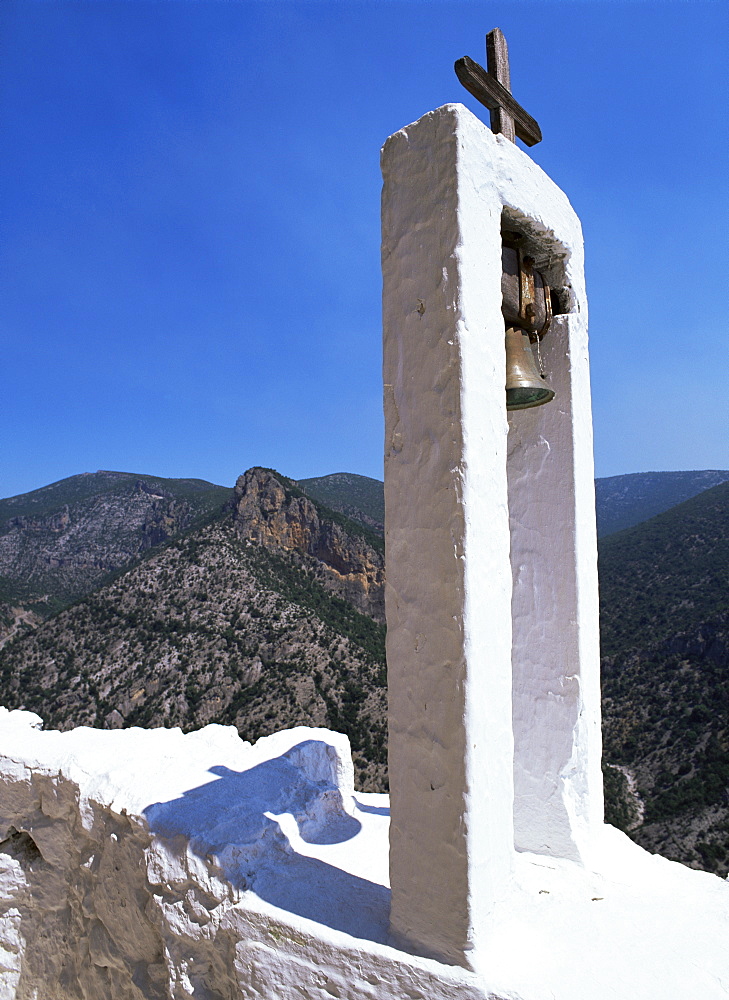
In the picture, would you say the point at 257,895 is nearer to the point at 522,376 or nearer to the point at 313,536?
the point at 522,376

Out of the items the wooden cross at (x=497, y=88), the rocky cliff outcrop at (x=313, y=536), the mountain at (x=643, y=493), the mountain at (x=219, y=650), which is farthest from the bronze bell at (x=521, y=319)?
the mountain at (x=643, y=493)

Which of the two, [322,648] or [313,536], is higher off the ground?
[313,536]

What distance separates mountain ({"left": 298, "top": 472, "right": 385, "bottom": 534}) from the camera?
158 ft

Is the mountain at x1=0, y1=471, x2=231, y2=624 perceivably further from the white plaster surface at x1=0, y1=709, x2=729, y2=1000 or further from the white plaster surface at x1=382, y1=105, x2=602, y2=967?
the white plaster surface at x1=382, y1=105, x2=602, y2=967

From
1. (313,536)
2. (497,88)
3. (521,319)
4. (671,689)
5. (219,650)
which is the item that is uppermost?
(313,536)

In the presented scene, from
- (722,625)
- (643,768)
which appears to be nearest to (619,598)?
(722,625)

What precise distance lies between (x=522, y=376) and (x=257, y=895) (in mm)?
2235

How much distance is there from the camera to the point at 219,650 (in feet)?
74.0

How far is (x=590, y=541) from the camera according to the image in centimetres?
271

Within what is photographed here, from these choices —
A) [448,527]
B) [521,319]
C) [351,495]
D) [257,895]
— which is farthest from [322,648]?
[351,495]

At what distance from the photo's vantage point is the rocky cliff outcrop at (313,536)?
107ft

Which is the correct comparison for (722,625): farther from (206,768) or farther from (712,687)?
(206,768)

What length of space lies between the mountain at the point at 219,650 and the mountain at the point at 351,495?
15.4m

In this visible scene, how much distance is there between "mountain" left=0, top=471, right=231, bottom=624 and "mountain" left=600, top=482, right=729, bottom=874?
1084 inches
